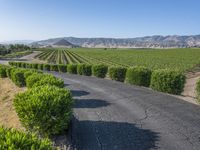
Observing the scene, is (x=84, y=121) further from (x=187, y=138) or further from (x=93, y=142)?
(x=187, y=138)

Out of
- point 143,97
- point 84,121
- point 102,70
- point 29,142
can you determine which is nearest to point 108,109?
point 84,121

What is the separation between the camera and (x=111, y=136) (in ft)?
33.4

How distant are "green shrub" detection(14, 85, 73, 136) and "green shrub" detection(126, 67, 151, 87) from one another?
13413mm

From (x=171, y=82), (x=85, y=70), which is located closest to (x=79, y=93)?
(x=171, y=82)

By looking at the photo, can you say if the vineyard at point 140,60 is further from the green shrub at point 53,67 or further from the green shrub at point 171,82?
the green shrub at point 171,82

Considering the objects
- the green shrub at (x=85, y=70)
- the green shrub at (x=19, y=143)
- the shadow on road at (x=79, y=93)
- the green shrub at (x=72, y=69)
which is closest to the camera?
the green shrub at (x=19, y=143)

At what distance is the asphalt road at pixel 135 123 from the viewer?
9.51m

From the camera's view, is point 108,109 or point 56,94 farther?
point 108,109

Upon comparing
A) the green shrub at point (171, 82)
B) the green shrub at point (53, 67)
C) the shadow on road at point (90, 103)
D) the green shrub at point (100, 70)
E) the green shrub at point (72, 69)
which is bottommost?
the green shrub at point (53, 67)

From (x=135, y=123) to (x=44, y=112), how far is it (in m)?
3.84

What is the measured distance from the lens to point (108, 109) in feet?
47.3

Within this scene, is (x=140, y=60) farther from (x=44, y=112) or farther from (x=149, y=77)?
(x=44, y=112)

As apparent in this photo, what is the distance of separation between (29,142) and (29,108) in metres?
4.48

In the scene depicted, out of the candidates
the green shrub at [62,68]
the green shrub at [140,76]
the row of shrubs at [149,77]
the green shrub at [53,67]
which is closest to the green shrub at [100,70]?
the row of shrubs at [149,77]
